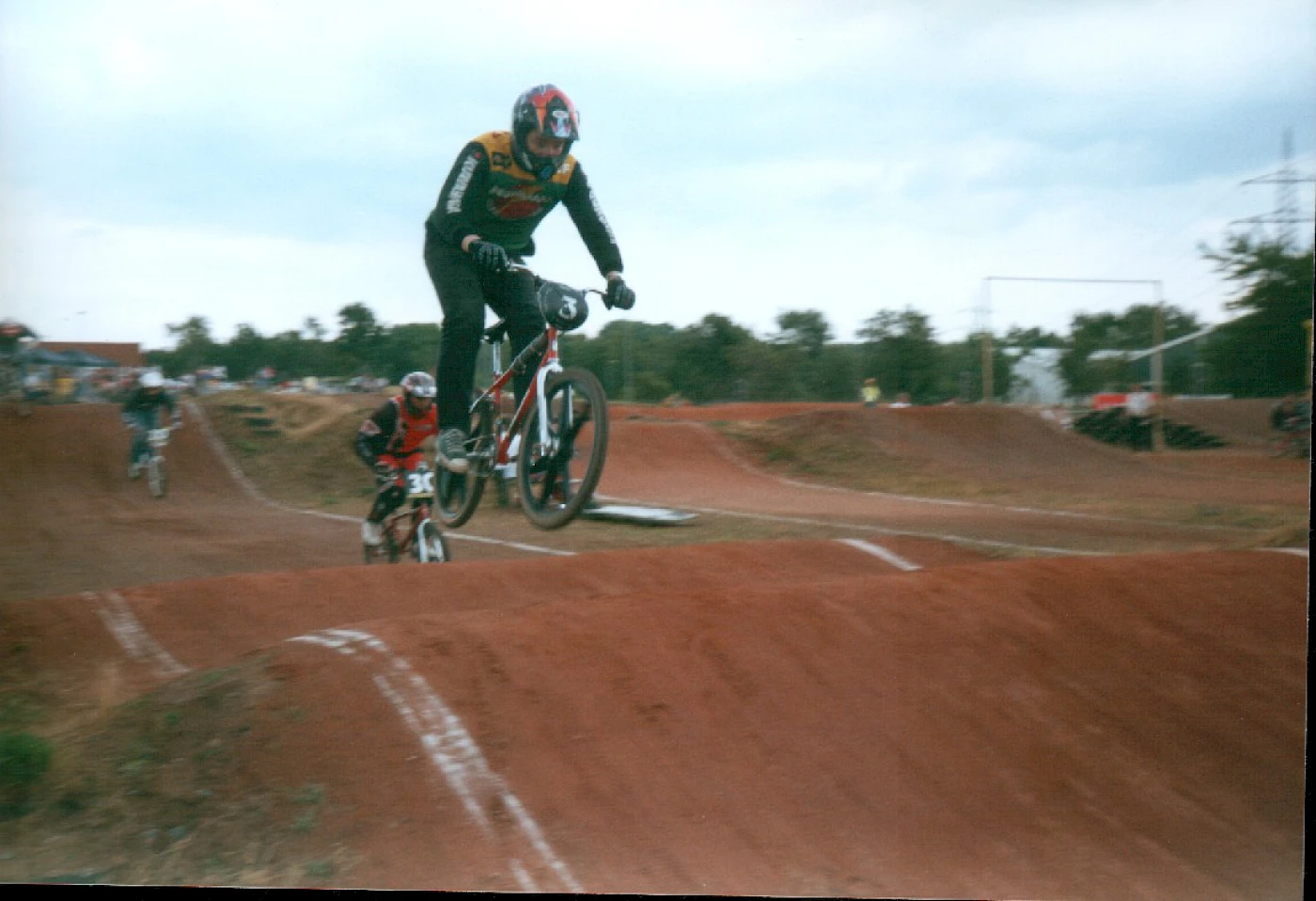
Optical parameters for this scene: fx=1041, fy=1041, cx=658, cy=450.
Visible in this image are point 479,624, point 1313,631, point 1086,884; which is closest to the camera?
point 1086,884

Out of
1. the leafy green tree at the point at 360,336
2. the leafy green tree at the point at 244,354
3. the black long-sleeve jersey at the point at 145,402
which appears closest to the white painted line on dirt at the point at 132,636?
the black long-sleeve jersey at the point at 145,402

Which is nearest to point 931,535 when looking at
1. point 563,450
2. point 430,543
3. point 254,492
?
point 563,450

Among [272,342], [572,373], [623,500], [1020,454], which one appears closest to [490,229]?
[572,373]

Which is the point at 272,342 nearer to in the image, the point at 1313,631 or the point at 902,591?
the point at 902,591

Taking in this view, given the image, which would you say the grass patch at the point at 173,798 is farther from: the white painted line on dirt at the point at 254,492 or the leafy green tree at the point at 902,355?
the leafy green tree at the point at 902,355

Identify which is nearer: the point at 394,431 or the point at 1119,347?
the point at 394,431

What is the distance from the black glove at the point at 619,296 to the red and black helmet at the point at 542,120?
2.26 feet

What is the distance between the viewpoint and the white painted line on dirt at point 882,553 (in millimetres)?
6293

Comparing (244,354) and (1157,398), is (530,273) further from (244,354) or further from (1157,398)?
(1157,398)

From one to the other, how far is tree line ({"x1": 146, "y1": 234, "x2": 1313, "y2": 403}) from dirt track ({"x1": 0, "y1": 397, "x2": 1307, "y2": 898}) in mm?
508

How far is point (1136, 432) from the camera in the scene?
749 centimetres

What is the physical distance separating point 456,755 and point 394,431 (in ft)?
8.80

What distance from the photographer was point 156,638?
4.78 meters

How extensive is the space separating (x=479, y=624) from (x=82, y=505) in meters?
2.71
